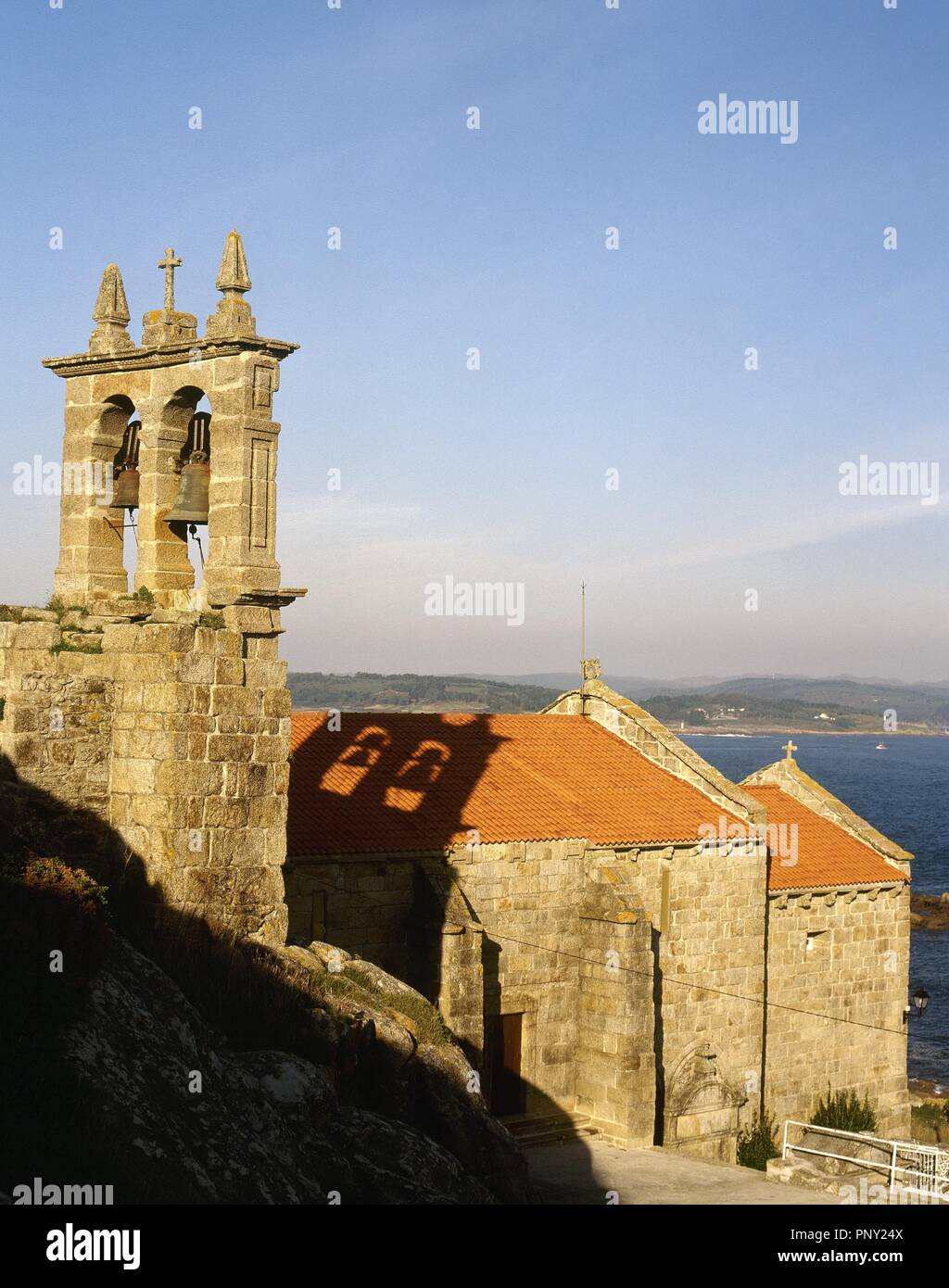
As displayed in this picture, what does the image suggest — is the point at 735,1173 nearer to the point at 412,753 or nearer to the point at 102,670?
the point at 412,753

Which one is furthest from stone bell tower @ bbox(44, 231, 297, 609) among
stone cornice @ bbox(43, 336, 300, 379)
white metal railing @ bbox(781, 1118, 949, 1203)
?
white metal railing @ bbox(781, 1118, 949, 1203)

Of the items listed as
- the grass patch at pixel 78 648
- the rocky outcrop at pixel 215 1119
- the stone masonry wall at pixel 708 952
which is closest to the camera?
the rocky outcrop at pixel 215 1119

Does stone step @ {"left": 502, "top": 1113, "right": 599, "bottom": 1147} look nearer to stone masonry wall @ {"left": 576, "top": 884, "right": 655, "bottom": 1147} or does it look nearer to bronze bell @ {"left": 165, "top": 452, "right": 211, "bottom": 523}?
stone masonry wall @ {"left": 576, "top": 884, "right": 655, "bottom": 1147}

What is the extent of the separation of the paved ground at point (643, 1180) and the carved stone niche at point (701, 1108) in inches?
72.6

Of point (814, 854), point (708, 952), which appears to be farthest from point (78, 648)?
point (814, 854)

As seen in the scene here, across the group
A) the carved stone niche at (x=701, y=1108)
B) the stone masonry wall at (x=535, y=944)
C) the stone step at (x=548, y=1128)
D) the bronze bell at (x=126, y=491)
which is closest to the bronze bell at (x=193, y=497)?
the bronze bell at (x=126, y=491)

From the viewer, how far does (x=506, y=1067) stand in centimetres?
2314

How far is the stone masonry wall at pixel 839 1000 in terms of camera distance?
90.7 ft

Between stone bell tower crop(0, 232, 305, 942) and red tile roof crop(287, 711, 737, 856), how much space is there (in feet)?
17.0

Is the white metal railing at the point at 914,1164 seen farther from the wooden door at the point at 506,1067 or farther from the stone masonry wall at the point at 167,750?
the stone masonry wall at the point at 167,750

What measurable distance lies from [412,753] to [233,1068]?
12.8 metres

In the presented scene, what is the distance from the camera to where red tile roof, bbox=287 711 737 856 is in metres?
22.3

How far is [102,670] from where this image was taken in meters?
15.4
